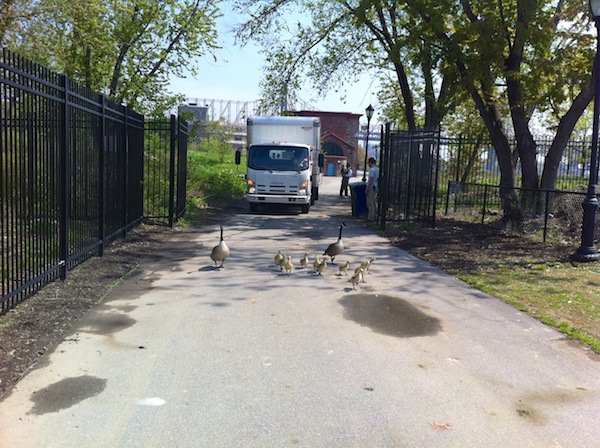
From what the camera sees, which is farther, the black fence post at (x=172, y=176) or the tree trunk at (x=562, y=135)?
the tree trunk at (x=562, y=135)

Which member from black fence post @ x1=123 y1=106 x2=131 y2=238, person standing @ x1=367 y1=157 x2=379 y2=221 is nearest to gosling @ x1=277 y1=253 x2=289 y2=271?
black fence post @ x1=123 y1=106 x2=131 y2=238

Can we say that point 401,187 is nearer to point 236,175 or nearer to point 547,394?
point 547,394

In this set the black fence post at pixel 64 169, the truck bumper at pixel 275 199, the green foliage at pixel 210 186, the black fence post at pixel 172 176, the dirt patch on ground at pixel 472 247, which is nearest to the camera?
the black fence post at pixel 64 169

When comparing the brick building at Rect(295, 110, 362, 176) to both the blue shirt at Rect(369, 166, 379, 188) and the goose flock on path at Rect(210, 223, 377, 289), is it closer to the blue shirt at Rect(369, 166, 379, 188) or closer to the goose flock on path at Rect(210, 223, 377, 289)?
the blue shirt at Rect(369, 166, 379, 188)

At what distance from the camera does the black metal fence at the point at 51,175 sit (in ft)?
20.1

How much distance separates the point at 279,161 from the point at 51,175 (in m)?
12.6

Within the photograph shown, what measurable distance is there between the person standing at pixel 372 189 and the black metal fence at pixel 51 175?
335 inches

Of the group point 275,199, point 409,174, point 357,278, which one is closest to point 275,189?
point 275,199

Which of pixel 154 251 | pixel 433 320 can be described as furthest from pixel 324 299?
pixel 154 251

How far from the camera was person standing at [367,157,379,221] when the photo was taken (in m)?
17.5

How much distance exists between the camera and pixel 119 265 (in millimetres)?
9289

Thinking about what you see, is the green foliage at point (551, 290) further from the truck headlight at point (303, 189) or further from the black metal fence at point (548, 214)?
the truck headlight at point (303, 189)

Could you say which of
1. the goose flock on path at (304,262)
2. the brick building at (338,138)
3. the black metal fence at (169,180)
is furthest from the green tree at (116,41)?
the brick building at (338,138)

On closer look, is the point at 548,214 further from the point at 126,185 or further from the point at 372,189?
the point at 126,185
